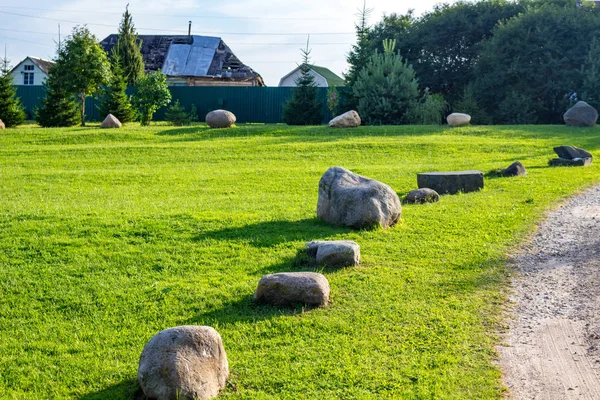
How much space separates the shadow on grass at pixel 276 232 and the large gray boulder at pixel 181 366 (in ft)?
12.7

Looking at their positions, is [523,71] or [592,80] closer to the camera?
[592,80]

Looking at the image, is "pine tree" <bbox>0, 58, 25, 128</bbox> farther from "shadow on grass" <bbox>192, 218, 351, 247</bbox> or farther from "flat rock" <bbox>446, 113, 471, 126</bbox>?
"shadow on grass" <bbox>192, 218, 351, 247</bbox>

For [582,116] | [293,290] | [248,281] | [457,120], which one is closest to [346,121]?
[457,120]

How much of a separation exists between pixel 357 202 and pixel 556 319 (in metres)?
3.55

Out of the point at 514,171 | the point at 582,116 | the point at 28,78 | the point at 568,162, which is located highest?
the point at 28,78

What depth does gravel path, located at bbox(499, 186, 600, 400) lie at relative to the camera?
5156 millimetres

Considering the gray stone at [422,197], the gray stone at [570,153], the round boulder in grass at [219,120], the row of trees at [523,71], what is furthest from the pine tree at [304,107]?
the gray stone at [422,197]

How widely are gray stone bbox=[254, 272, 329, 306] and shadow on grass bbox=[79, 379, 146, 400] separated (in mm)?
1825

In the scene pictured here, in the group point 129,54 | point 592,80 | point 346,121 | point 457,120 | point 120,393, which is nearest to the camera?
point 120,393

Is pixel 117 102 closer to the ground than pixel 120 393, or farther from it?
farther from it

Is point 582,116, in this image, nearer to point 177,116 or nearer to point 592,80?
point 592,80

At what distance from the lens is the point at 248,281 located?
7.32 metres

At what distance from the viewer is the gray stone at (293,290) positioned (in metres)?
6.53

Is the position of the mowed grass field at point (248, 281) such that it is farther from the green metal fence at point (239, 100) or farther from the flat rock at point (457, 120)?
the green metal fence at point (239, 100)
